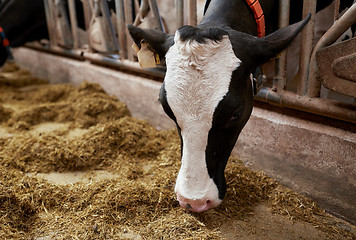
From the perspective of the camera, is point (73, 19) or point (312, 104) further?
point (73, 19)

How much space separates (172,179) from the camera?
2.12 meters

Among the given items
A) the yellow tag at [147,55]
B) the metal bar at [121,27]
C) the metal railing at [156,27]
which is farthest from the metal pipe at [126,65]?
the yellow tag at [147,55]

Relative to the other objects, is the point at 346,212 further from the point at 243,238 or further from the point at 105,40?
the point at 105,40

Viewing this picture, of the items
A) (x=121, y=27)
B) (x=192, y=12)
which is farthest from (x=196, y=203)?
(x=121, y=27)

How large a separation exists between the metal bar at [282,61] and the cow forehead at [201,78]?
0.72m

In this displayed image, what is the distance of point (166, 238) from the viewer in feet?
5.28

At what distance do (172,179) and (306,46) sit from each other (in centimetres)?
119

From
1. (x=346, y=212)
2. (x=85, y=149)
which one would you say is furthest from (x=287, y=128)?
(x=85, y=149)

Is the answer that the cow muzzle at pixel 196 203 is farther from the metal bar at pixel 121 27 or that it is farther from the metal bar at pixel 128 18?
the metal bar at pixel 121 27

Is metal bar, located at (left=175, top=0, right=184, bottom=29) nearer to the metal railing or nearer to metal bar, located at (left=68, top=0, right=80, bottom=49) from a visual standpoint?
the metal railing

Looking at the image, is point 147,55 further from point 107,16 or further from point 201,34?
point 107,16

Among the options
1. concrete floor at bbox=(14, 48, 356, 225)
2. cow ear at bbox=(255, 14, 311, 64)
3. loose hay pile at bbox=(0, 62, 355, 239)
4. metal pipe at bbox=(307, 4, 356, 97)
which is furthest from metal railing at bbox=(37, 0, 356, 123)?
loose hay pile at bbox=(0, 62, 355, 239)

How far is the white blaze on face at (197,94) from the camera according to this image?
4.66 ft

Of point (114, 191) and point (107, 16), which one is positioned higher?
point (107, 16)
